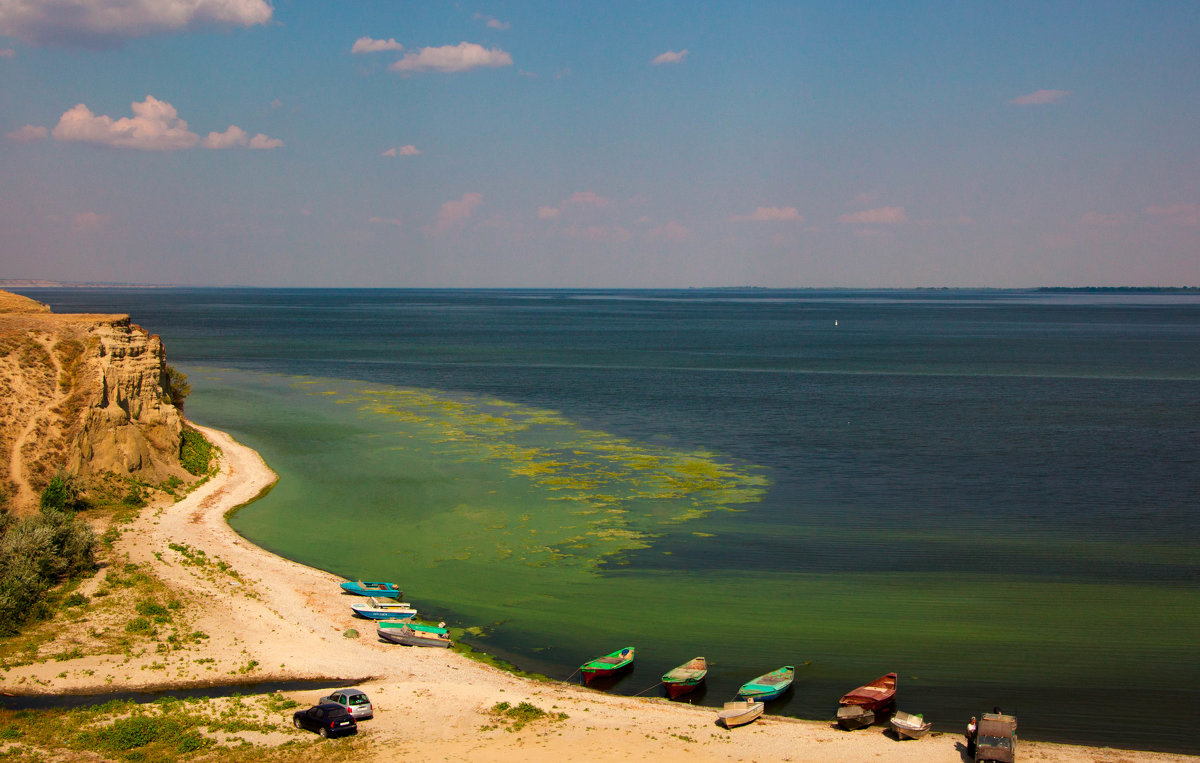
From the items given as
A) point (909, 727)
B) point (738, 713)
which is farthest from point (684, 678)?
point (909, 727)

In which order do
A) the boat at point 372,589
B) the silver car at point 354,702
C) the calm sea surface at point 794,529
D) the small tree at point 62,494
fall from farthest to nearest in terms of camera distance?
1. the small tree at point 62,494
2. the boat at point 372,589
3. the calm sea surface at point 794,529
4. the silver car at point 354,702

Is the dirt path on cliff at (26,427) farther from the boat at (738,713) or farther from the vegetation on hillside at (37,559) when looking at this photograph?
the boat at (738,713)

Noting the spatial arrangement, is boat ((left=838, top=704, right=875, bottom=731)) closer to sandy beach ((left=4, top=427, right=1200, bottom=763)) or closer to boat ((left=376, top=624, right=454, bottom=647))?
sandy beach ((left=4, top=427, right=1200, bottom=763))

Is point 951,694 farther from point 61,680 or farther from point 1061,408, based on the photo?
point 1061,408

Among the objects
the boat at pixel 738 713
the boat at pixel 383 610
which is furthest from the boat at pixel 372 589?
the boat at pixel 738 713

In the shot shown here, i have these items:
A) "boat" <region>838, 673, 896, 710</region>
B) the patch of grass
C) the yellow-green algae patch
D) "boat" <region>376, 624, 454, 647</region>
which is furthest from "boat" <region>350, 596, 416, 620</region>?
"boat" <region>838, 673, 896, 710</region>

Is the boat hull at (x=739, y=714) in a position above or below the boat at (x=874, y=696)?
below

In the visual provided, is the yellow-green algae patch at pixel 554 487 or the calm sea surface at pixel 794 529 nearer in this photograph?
the calm sea surface at pixel 794 529
